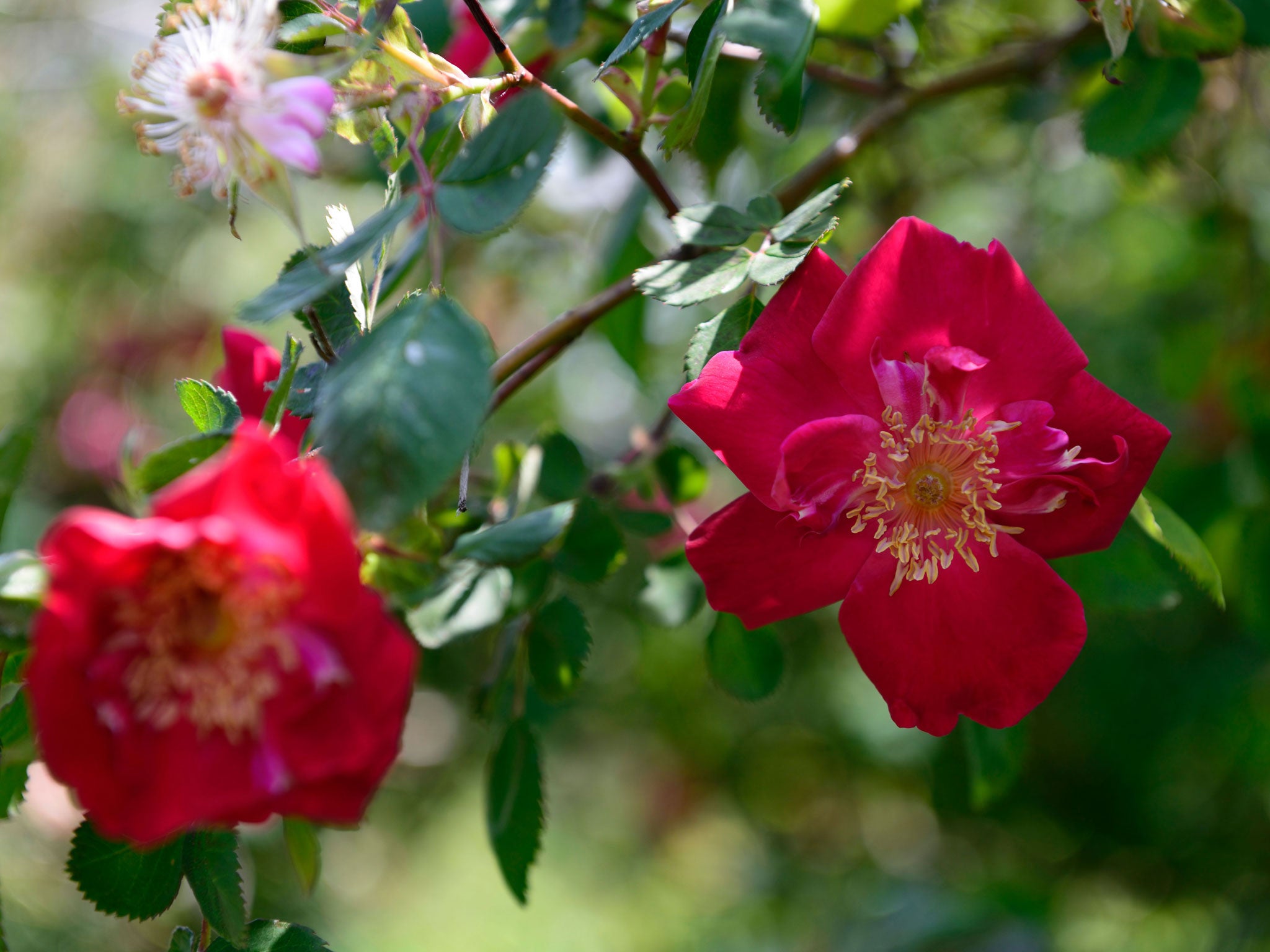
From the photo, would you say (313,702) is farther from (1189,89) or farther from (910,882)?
(910,882)

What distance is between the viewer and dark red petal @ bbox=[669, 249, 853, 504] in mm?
509

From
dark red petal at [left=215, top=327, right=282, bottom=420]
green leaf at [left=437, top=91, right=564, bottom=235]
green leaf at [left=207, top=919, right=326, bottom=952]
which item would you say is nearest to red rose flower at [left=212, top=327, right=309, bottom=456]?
dark red petal at [left=215, top=327, right=282, bottom=420]

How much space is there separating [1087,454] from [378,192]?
2.75 ft

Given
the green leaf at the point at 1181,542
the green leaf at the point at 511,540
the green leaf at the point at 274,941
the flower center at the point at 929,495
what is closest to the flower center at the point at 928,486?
the flower center at the point at 929,495

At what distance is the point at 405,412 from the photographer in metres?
0.37

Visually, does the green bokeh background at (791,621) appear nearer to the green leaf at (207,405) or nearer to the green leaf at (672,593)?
the green leaf at (672,593)

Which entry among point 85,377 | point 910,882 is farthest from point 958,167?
point 85,377

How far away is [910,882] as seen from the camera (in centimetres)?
179

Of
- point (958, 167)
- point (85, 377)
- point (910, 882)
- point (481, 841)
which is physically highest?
point (958, 167)

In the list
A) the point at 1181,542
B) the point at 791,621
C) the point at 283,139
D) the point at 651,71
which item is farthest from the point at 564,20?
the point at 791,621

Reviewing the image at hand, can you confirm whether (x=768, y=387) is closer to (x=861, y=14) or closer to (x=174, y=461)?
(x=174, y=461)

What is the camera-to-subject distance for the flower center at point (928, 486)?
0.57 meters

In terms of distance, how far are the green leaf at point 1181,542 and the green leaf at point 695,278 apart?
28 cm

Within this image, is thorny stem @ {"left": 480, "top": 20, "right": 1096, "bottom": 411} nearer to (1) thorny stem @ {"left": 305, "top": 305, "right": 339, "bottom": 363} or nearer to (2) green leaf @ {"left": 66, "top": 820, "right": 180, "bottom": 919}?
(1) thorny stem @ {"left": 305, "top": 305, "right": 339, "bottom": 363}
